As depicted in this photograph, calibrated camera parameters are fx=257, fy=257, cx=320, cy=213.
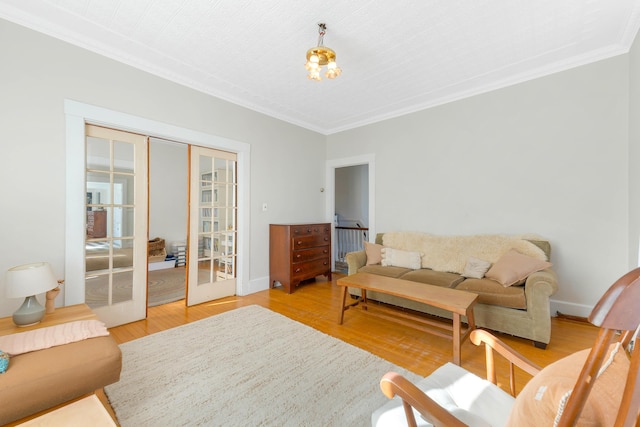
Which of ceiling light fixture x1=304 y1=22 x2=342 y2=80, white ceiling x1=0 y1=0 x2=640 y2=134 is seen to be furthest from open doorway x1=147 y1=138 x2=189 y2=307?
ceiling light fixture x1=304 y1=22 x2=342 y2=80

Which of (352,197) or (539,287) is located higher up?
(352,197)

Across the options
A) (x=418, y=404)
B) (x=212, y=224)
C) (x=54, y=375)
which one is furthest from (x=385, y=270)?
(x=54, y=375)

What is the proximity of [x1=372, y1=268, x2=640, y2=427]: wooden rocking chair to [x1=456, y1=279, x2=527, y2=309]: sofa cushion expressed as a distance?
167 cm

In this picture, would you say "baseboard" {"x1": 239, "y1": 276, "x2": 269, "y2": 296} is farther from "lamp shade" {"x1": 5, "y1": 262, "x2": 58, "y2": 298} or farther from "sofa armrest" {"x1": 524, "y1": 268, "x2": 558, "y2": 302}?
"sofa armrest" {"x1": 524, "y1": 268, "x2": 558, "y2": 302}

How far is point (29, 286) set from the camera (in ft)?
6.09

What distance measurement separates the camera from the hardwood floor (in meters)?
2.22

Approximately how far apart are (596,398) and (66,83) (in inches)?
159

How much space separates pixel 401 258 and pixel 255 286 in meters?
2.31

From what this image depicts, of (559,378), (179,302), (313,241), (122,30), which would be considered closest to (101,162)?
(122,30)

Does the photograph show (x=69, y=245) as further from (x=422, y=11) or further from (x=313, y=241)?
(x=422, y=11)

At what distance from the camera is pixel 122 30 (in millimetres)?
2439

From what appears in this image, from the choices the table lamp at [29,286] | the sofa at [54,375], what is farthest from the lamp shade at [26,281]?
the sofa at [54,375]

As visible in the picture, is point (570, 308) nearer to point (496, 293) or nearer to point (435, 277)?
point (496, 293)

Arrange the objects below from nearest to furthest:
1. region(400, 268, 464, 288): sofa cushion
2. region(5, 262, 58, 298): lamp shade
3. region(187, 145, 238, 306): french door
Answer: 1. region(5, 262, 58, 298): lamp shade
2. region(400, 268, 464, 288): sofa cushion
3. region(187, 145, 238, 306): french door
